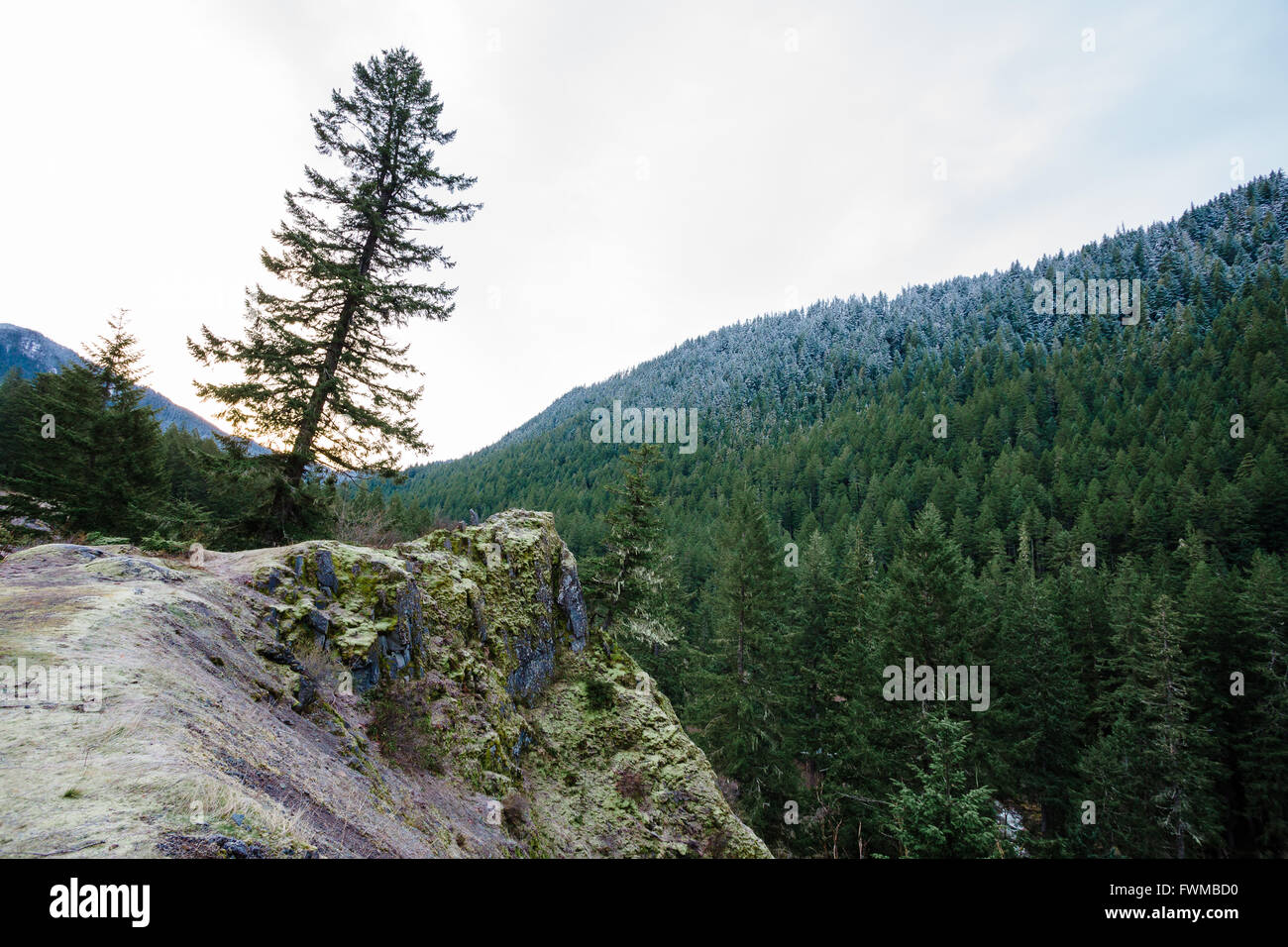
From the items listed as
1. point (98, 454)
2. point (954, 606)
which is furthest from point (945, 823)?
point (98, 454)

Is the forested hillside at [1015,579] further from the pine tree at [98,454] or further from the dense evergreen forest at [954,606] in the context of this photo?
the pine tree at [98,454]

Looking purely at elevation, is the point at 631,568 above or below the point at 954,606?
above

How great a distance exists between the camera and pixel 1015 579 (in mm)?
48719

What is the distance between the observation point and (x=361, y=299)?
14445 mm

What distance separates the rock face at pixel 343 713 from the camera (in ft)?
11.5

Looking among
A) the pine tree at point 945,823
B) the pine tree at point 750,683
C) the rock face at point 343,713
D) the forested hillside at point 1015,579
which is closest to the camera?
the rock face at point 343,713

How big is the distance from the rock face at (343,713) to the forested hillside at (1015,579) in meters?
5.80

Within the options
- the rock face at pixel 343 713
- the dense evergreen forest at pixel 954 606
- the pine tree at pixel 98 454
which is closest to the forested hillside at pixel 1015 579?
the dense evergreen forest at pixel 954 606

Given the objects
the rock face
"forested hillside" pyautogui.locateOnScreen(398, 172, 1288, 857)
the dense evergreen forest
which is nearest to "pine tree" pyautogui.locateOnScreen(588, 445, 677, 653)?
the dense evergreen forest

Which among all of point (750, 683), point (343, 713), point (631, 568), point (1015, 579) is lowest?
point (750, 683)

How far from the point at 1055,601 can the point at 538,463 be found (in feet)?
478

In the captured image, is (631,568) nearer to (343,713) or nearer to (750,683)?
(750,683)

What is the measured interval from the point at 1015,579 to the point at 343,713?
57.8 metres
